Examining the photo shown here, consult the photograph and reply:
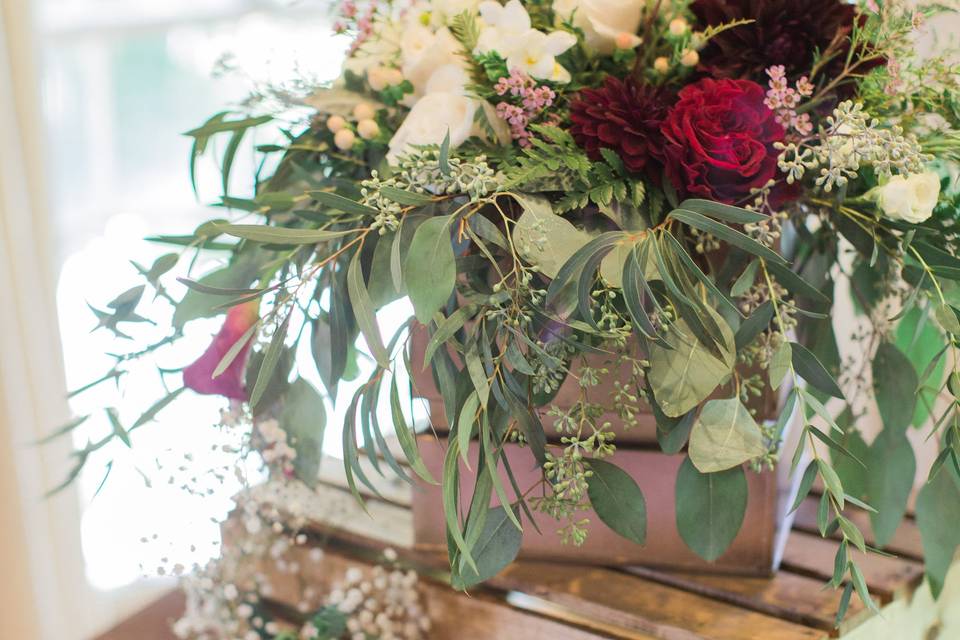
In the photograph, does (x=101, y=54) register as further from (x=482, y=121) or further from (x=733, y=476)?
(x=733, y=476)

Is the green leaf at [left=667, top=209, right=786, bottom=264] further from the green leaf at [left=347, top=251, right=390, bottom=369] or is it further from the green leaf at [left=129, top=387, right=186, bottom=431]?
the green leaf at [left=129, top=387, right=186, bottom=431]

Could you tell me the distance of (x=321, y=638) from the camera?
675 mm

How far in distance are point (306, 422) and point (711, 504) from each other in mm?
292

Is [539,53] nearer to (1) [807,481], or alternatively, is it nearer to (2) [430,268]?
(2) [430,268]

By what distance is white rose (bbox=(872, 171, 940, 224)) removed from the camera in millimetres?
500

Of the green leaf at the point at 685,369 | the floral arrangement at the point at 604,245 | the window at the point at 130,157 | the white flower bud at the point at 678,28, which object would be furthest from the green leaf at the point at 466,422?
the window at the point at 130,157

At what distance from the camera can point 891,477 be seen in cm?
63

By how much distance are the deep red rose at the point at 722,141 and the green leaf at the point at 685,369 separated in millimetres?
96

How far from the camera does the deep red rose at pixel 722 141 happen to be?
497 millimetres

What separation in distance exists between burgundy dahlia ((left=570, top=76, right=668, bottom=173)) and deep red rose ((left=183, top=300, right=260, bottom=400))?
0.92 ft

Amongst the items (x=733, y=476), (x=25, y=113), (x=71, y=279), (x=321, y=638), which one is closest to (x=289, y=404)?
(x=321, y=638)

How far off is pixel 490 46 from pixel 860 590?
409mm

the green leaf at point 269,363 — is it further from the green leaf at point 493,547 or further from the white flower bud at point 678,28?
the white flower bud at point 678,28

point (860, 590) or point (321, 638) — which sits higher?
point (860, 590)
